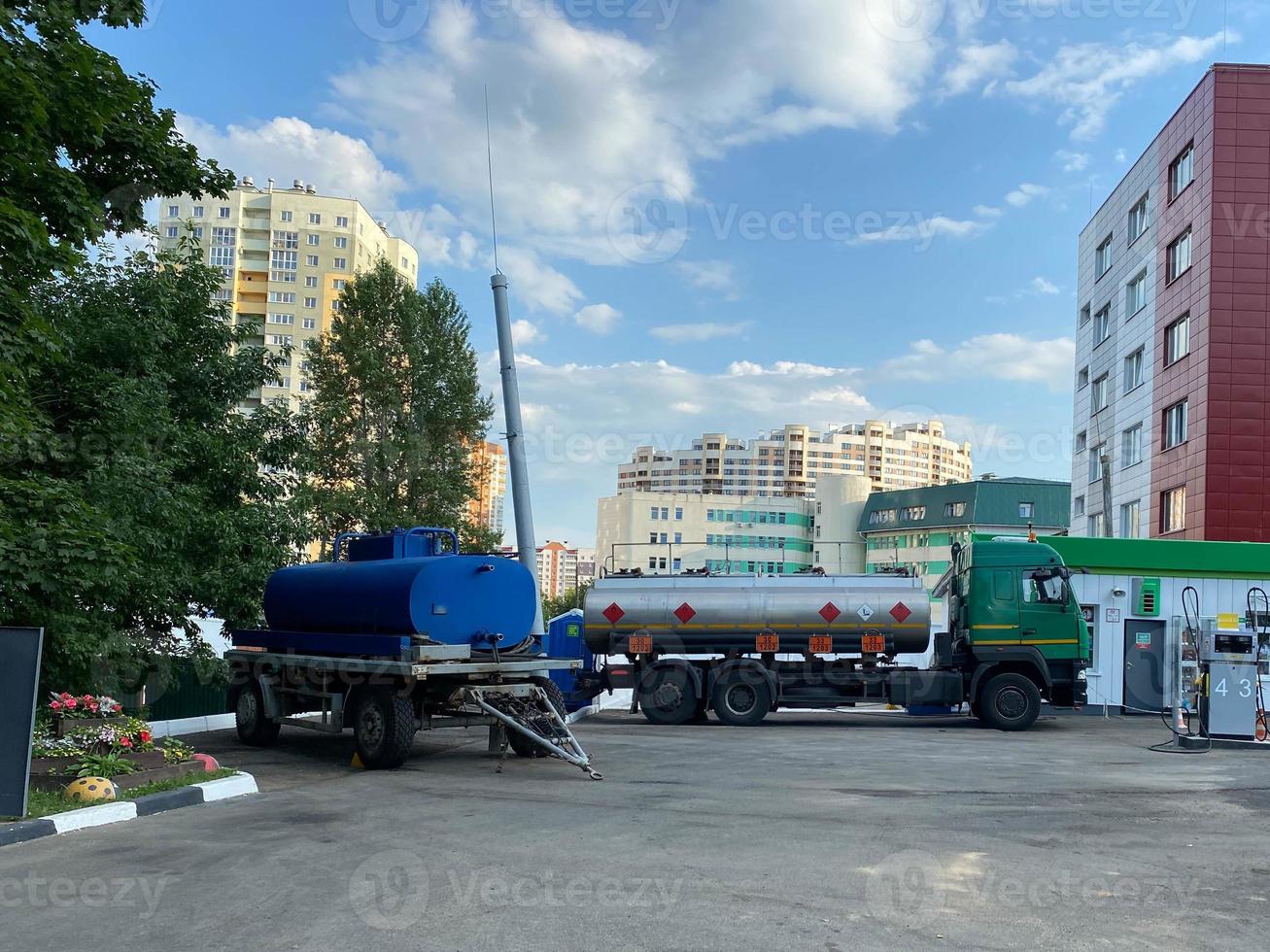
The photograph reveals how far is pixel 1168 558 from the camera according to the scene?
79.1ft

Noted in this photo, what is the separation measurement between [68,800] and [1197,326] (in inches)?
1331

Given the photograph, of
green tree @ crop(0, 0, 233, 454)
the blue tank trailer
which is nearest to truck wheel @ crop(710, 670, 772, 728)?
A: the blue tank trailer

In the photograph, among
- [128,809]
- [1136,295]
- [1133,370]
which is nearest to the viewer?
[128,809]

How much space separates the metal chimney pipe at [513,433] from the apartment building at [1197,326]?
76.0ft

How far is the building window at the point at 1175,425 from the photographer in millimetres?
34656

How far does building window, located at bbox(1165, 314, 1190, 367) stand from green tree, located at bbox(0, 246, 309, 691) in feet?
95.3

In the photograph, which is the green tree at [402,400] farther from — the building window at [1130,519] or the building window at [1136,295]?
the building window at [1136,295]

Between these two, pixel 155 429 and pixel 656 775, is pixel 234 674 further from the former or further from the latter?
pixel 656 775

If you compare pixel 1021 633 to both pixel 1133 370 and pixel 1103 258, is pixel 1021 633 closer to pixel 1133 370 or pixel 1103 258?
pixel 1133 370

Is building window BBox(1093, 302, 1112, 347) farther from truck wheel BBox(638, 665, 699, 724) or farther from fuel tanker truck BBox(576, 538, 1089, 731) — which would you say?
truck wheel BBox(638, 665, 699, 724)

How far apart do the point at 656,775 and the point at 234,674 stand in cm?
679

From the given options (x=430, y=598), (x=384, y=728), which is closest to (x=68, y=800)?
(x=384, y=728)

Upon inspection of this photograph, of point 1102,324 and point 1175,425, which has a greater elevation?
point 1102,324

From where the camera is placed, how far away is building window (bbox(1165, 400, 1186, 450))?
114 feet
